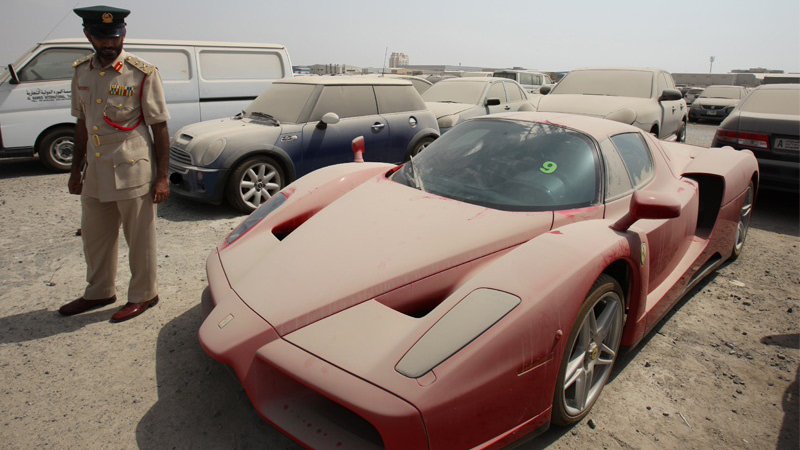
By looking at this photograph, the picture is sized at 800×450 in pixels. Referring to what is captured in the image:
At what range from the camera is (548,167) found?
2789 mm

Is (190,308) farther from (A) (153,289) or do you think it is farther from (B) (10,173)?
(B) (10,173)

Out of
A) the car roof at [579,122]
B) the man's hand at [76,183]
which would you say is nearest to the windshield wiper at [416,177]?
the car roof at [579,122]

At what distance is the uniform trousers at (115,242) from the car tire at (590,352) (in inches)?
103

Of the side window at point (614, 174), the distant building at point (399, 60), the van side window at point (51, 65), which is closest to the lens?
the side window at point (614, 174)

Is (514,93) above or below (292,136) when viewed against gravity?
above

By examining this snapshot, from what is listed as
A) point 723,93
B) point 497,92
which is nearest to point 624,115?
point 497,92

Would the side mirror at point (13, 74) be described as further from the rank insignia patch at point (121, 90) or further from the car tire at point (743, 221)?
the car tire at point (743, 221)

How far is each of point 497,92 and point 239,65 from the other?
4.54 meters

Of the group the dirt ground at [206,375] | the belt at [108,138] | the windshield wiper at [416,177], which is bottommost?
the dirt ground at [206,375]

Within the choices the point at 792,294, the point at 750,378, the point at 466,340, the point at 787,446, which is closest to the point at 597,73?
the point at 792,294

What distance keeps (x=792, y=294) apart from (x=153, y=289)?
4.62m

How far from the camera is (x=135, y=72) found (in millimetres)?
3045

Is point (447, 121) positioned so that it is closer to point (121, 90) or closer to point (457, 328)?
point (121, 90)

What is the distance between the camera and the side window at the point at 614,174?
284 cm
